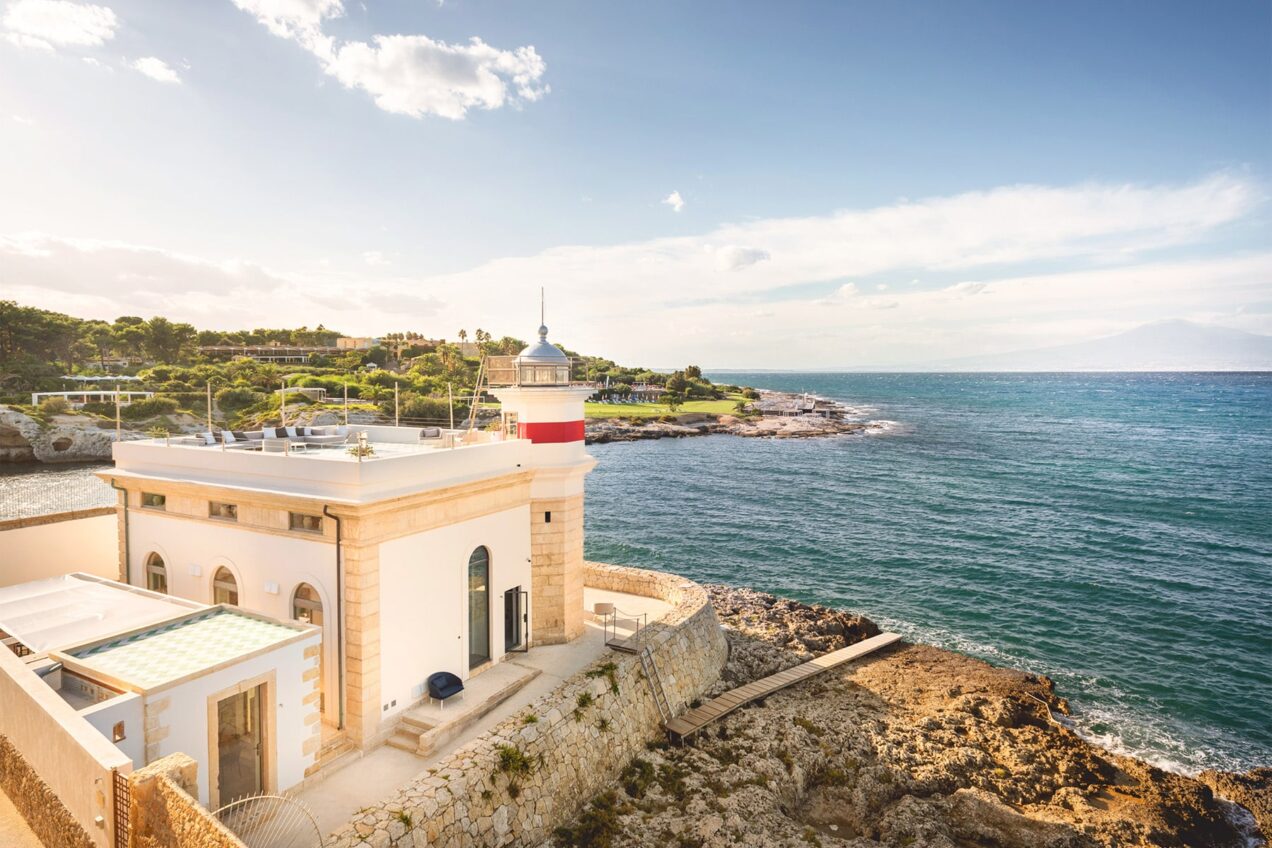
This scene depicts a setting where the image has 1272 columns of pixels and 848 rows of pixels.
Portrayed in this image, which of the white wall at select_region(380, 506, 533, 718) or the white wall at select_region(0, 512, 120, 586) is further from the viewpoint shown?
the white wall at select_region(0, 512, 120, 586)

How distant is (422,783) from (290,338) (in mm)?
150902

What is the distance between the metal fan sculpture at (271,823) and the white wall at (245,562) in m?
2.52

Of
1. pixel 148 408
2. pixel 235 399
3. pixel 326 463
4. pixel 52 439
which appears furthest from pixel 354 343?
pixel 326 463

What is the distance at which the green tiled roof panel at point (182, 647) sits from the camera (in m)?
10.6

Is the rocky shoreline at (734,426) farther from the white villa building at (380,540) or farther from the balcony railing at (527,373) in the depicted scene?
the white villa building at (380,540)

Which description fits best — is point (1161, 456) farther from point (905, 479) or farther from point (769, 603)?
point (769, 603)

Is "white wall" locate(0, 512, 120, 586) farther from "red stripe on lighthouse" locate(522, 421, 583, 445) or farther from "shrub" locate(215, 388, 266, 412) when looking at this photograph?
"shrub" locate(215, 388, 266, 412)

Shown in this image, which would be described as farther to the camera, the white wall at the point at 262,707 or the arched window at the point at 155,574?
the arched window at the point at 155,574

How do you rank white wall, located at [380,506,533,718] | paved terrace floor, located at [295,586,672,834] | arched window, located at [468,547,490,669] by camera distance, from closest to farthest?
paved terrace floor, located at [295,586,672,834] < white wall, located at [380,506,533,718] < arched window, located at [468,547,490,669]

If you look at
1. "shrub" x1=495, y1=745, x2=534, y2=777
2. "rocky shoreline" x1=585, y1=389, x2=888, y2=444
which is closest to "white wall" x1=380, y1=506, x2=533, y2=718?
"shrub" x1=495, y1=745, x2=534, y2=777

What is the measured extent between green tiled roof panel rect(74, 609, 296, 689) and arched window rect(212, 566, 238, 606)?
6.70ft

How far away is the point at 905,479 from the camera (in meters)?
61.3

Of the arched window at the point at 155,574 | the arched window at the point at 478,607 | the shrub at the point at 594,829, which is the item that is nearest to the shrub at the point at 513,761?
the shrub at the point at 594,829

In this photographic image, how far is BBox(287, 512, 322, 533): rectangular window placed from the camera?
13.9 meters
